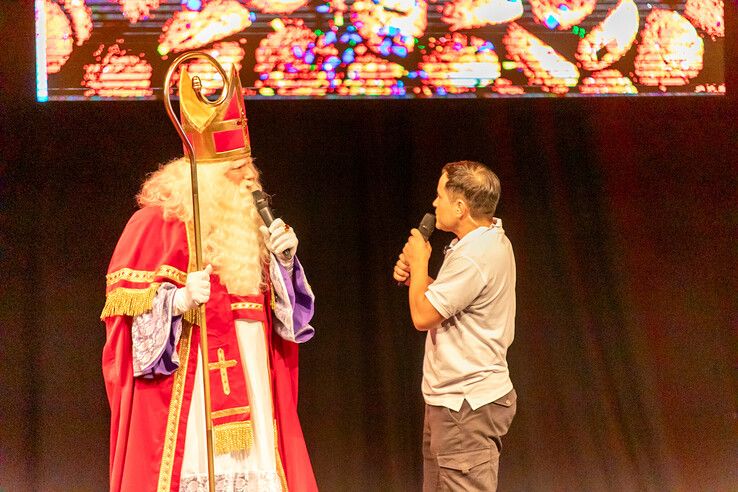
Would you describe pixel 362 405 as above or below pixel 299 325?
below

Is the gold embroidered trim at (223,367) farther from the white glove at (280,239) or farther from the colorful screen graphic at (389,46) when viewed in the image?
the colorful screen graphic at (389,46)

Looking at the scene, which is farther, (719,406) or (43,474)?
(719,406)

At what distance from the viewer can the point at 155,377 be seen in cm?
254

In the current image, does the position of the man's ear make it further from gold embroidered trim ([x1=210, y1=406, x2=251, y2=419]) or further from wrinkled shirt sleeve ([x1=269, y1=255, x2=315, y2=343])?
gold embroidered trim ([x1=210, y1=406, x2=251, y2=419])

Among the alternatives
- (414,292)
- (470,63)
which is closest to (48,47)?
(470,63)

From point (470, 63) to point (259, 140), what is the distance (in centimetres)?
96

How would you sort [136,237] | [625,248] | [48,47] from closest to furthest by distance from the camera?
[136,237], [48,47], [625,248]

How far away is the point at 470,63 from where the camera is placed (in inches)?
147

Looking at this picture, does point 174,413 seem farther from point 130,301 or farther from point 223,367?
point 130,301

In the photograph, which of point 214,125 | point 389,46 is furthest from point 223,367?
point 389,46

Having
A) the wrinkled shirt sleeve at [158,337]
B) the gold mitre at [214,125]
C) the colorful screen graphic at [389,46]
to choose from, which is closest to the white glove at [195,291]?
the wrinkled shirt sleeve at [158,337]

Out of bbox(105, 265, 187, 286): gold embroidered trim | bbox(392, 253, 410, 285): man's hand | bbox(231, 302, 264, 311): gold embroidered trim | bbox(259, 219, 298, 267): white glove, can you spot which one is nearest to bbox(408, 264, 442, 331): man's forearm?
bbox(392, 253, 410, 285): man's hand

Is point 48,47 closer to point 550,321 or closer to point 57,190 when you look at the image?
point 57,190

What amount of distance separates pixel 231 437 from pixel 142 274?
0.54 meters
